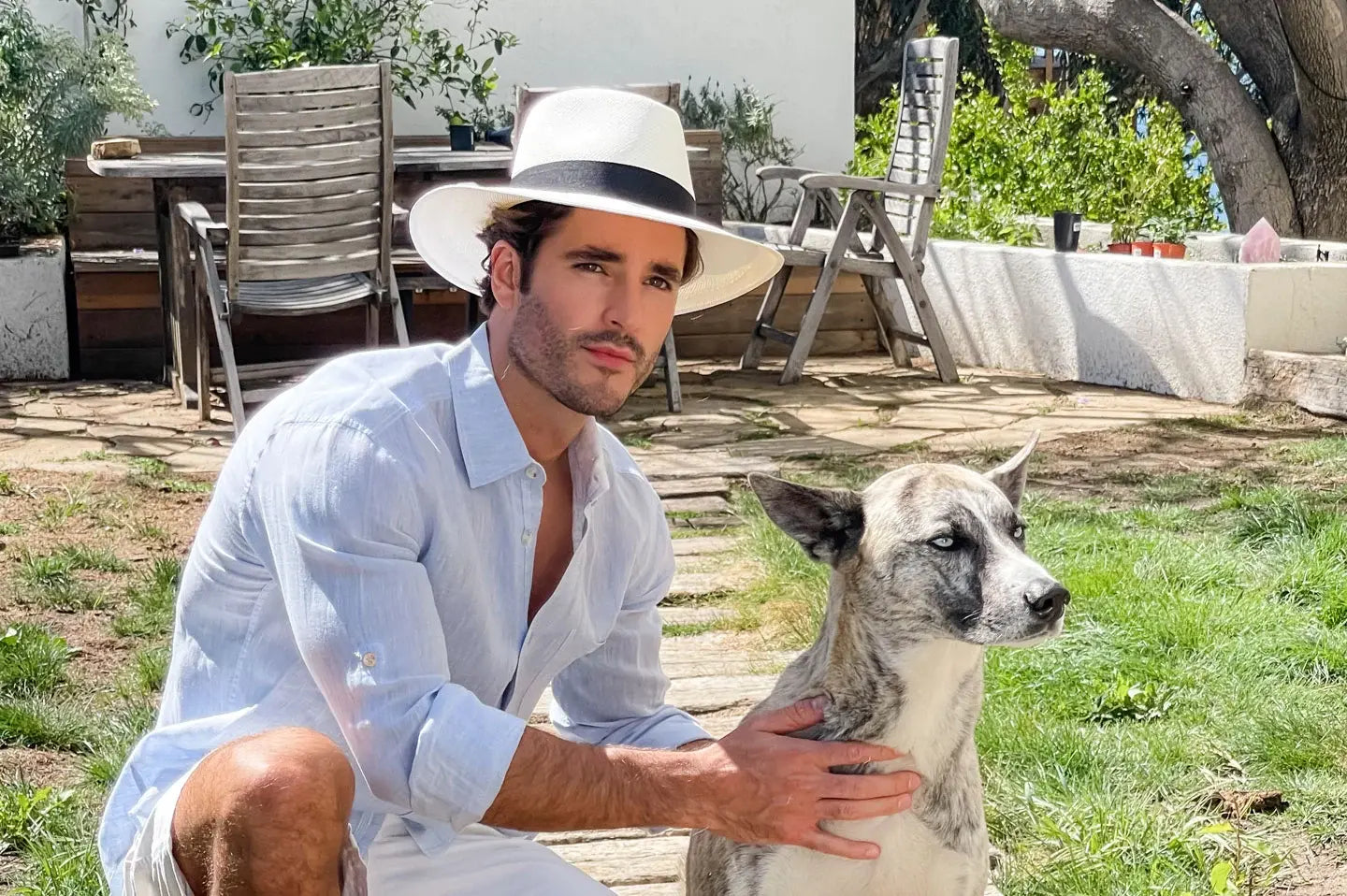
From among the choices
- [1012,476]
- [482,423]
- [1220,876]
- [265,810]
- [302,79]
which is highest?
[302,79]

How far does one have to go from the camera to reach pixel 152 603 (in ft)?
15.9

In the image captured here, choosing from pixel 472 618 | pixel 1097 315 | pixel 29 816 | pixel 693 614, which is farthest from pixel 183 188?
pixel 472 618

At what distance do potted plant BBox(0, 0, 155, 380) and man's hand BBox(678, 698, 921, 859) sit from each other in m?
7.54

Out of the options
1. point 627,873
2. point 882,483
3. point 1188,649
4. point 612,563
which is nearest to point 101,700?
point 627,873

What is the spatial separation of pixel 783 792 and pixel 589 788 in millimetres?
301

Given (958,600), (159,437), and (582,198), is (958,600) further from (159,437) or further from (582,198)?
(159,437)

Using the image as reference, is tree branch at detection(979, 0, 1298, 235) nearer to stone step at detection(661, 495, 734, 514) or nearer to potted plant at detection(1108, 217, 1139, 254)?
potted plant at detection(1108, 217, 1139, 254)

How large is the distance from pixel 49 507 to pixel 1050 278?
5637 mm

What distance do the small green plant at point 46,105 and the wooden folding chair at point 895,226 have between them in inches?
166

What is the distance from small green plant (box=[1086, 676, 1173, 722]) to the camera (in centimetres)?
400

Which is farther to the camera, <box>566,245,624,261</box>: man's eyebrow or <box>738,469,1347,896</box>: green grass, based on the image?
<box>738,469,1347,896</box>: green grass

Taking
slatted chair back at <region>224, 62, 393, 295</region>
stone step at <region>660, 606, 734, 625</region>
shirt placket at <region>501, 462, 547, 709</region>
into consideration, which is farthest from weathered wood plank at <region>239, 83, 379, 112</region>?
shirt placket at <region>501, 462, 547, 709</region>

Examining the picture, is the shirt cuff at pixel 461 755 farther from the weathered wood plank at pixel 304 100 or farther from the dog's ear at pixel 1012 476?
the weathered wood plank at pixel 304 100

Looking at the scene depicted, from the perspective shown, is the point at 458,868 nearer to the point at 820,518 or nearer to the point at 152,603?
the point at 820,518
